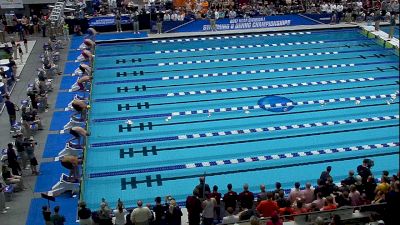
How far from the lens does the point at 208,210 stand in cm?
809

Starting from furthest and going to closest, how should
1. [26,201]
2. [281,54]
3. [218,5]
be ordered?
[218,5] < [281,54] < [26,201]

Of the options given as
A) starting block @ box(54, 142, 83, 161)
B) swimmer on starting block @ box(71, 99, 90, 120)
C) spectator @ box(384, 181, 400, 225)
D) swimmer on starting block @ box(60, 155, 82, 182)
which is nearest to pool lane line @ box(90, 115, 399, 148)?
starting block @ box(54, 142, 83, 161)

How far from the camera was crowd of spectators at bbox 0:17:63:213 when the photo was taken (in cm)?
1026

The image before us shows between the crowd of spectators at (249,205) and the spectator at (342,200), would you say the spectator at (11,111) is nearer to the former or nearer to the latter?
the crowd of spectators at (249,205)

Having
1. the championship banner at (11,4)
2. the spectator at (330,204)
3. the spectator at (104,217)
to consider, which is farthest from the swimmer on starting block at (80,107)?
the championship banner at (11,4)

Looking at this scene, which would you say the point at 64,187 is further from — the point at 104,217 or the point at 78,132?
the point at 104,217

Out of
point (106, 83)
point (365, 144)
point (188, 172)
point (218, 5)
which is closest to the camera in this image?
point (188, 172)

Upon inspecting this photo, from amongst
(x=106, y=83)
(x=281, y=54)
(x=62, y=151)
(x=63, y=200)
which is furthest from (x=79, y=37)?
(x=63, y=200)

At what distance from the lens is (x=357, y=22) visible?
71.1 feet

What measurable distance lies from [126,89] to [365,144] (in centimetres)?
694

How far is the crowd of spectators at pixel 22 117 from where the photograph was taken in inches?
404

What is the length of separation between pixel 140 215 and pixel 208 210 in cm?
101

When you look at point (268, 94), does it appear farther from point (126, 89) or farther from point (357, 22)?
point (357, 22)

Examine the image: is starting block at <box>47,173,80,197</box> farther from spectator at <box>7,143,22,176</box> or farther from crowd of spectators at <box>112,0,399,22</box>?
crowd of spectators at <box>112,0,399,22</box>
